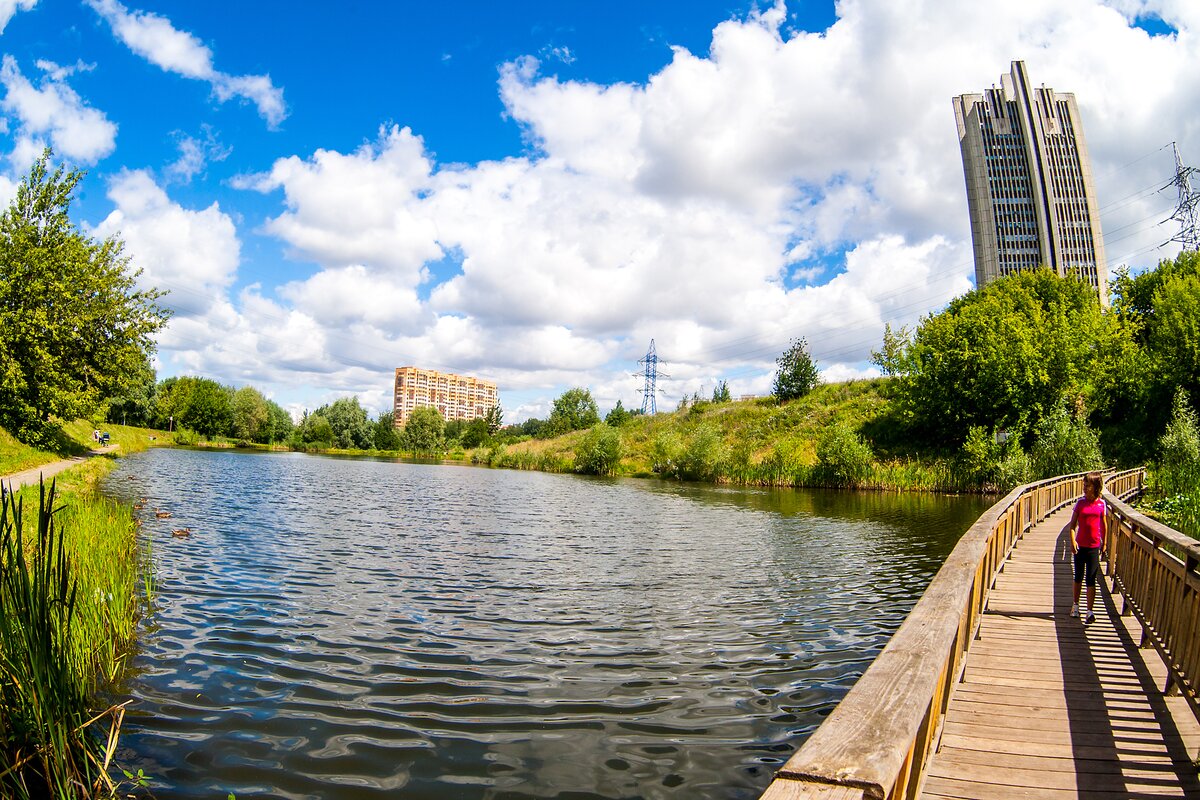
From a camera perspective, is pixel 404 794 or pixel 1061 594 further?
pixel 1061 594

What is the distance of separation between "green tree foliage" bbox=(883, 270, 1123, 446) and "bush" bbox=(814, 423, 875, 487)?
27.8 feet

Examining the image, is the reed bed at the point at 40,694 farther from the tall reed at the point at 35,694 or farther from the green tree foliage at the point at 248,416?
the green tree foliage at the point at 248,416

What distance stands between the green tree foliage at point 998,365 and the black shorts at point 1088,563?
36150 mm

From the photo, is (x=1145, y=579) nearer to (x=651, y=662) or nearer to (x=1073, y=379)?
(x=651, y=662)

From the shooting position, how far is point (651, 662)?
837cm

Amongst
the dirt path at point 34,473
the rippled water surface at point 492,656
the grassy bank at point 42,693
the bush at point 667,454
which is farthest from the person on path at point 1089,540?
the bush at point 667,454

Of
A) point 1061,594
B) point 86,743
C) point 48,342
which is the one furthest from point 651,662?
point 48,342

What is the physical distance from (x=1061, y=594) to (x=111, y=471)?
133ft

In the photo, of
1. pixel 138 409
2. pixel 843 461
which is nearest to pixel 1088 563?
pixel 843 461

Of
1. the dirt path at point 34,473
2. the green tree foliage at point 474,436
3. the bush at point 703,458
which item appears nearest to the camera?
the dirt path at point 34,473

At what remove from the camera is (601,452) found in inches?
2478

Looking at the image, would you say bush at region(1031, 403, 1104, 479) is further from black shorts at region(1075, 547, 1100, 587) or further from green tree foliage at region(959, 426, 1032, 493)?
black shorts at region(1075, 547, 1100, 587)

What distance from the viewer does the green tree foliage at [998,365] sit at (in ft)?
132

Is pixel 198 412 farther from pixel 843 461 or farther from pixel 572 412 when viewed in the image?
pixel 843 461
